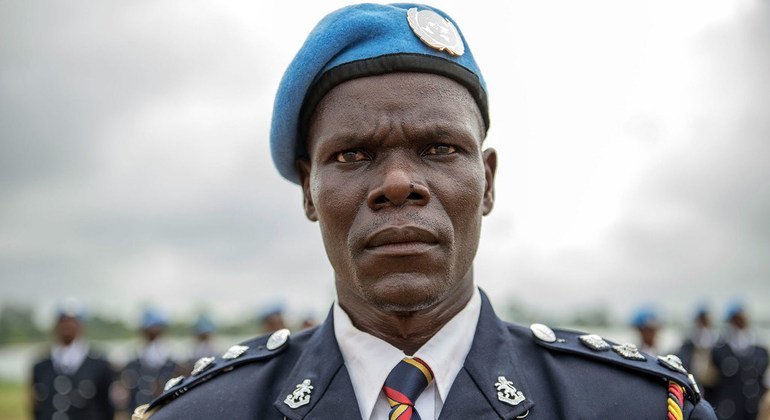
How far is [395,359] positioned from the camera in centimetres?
248

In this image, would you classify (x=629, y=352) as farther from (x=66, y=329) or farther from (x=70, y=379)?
(x=66, y=329)

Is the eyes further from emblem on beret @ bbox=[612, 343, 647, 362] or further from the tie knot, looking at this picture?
emblem on beret @ bbox=[612, 343, 647, 362]

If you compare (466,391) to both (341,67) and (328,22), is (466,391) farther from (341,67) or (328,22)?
(328,22)

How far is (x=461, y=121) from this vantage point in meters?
2.47

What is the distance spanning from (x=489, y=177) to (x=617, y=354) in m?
0.76

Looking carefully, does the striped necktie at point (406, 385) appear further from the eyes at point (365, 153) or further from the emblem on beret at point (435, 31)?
the emblem on beret at point (435, 31)

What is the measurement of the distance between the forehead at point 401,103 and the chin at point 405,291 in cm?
47

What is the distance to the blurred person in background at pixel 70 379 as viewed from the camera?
11375mm

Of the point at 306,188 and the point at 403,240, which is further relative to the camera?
the point at 306,188

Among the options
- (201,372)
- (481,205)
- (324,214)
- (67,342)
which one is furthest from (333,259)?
(67,342)

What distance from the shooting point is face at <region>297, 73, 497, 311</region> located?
2.30 m

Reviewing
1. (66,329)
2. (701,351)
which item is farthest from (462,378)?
(701,351)

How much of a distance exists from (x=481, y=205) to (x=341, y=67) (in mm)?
656

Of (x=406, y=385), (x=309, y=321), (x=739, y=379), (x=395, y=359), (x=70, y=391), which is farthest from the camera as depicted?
(x=309, y=321)
